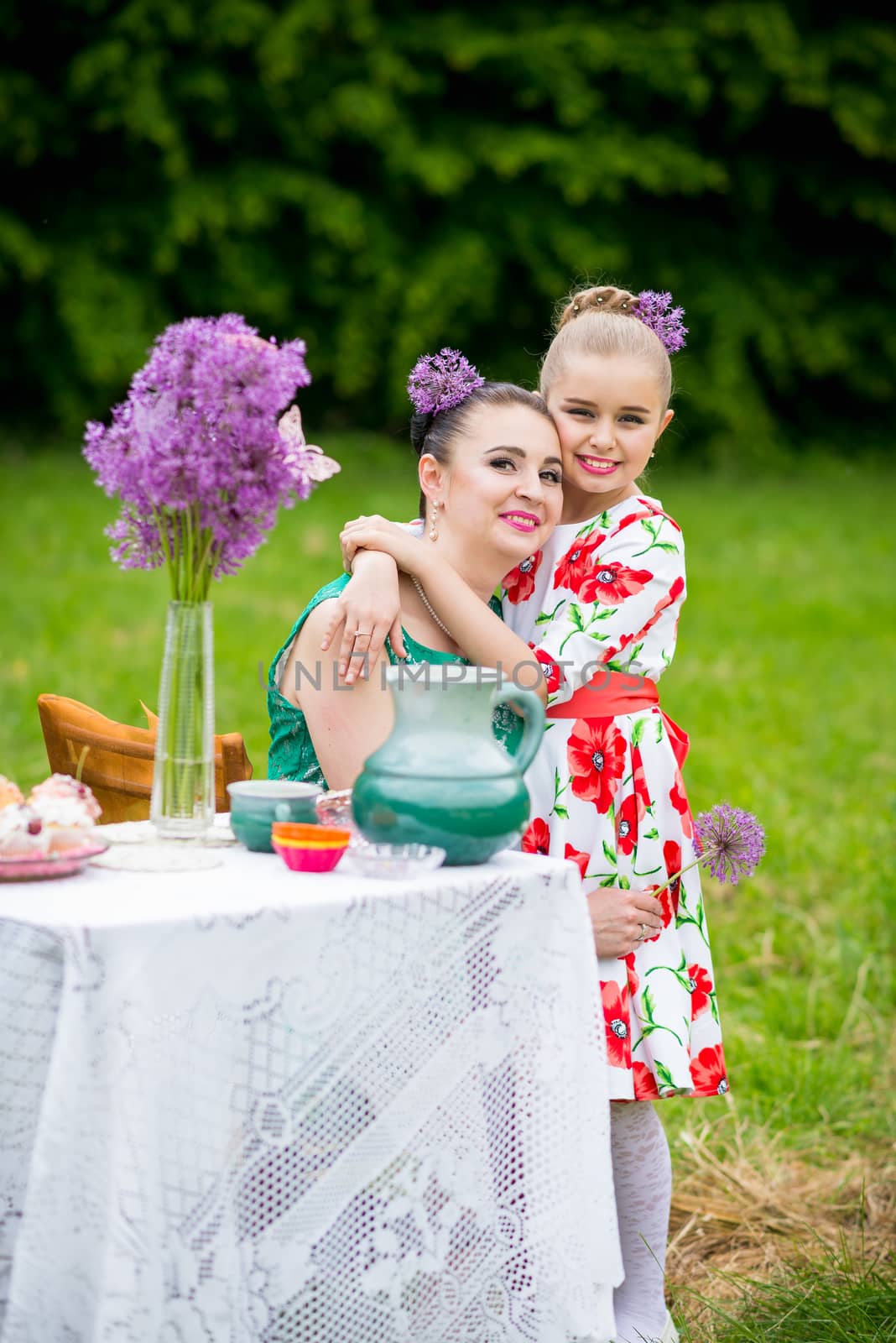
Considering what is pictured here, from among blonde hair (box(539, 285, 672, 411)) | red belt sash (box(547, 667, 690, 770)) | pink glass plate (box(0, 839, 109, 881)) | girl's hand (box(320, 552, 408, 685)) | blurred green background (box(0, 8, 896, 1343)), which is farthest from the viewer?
blurred green background (box(0, 8, 896, 1343))

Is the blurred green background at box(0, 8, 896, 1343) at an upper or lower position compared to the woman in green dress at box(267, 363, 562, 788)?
upper

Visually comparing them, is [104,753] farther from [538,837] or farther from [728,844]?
[728,844]

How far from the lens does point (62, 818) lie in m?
1.95

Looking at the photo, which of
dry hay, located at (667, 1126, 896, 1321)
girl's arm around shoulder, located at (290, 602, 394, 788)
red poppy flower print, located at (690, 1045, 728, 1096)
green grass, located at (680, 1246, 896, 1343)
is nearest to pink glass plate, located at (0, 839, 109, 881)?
girl's arm around shoulder, located at (290, 602, 394, 788)

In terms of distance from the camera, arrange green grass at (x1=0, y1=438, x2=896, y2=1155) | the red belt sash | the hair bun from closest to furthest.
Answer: the red belt sash, the hair bun, green grass at (x1=0, y1=438, x2=896, y2=1155)

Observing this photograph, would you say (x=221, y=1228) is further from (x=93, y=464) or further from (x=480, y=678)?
(x=93, y=464)

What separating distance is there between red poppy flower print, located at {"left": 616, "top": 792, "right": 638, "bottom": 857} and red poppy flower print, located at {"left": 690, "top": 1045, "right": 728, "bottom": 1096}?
0.40 meters

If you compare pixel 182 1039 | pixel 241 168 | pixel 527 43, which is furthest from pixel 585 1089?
pixel 527 43

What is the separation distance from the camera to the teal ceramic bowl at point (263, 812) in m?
2.09

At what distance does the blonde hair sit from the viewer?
2.71 m

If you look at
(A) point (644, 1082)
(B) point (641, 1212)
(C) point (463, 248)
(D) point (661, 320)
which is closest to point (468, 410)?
(D) point (661, 320)

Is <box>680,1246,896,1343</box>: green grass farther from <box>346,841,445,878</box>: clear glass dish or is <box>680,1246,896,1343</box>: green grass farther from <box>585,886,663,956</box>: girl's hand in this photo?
<box>346,841,445,878</box>: clear glass dish

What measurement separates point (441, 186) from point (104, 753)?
11875mm

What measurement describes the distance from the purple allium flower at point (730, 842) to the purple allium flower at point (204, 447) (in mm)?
986
